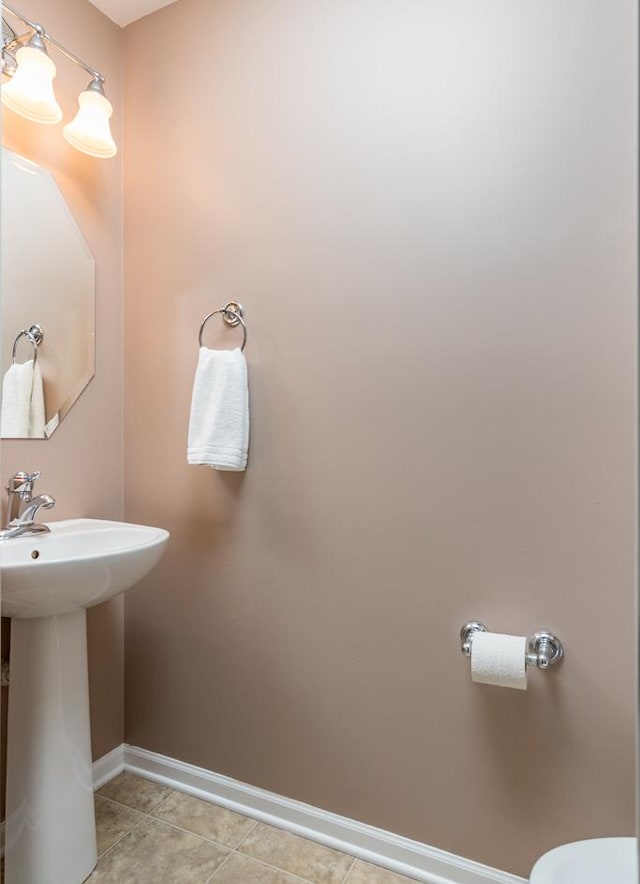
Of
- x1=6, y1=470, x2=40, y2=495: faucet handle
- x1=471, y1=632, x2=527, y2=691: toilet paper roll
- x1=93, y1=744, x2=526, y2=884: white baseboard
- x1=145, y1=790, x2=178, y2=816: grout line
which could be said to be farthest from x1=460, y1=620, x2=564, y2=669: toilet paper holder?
x1=6, y1=470, x2=40, y2=495: faucet handle

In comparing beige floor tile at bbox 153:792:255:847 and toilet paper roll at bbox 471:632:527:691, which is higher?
toilet paper roll at bbox 471:632:527:691

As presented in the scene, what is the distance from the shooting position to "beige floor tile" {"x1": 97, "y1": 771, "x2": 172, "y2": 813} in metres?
1.57

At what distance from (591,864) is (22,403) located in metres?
1.70

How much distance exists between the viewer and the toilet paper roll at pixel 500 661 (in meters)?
1.10

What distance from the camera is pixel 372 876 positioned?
1319mm

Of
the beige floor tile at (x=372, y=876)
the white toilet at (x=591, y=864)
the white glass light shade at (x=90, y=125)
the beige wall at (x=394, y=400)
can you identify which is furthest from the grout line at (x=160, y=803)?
the white glass light shade at (x=90, y=125)

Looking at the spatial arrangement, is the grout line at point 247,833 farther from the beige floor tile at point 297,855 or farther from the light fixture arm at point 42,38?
the light fixture arm at point 42,38

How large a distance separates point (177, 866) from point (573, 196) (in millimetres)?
1944

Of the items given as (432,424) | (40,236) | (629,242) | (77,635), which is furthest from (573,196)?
(77,635)

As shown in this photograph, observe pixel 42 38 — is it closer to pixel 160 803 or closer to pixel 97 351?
pixel 97 351

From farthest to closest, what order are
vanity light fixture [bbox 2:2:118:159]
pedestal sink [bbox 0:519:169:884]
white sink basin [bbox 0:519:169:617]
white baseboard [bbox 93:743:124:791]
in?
white baseboard [bbox 93:743:124:791]
vanity light fixture [bbox 2:2:118:159]
pedestal sink [bbox 0:519:169:884]
white sink basin [bbox 0:519:169:617]

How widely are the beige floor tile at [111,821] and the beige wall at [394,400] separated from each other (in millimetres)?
191

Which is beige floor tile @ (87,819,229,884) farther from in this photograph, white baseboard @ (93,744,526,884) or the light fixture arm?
the light fixture arm

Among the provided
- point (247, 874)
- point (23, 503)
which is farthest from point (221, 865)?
point (23, 503)
